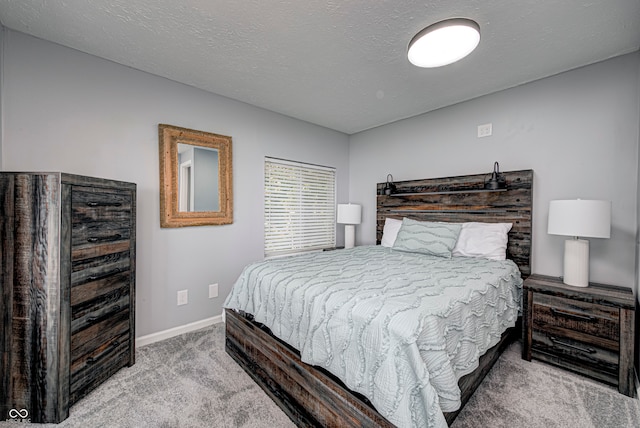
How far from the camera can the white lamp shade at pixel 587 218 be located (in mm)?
2004

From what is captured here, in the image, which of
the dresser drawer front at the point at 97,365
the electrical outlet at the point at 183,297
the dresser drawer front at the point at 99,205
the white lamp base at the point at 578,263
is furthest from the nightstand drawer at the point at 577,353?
the dresser drawer front at the point at 99,205

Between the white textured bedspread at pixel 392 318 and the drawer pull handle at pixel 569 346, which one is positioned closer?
the white textured bedspread at pixel 392 318

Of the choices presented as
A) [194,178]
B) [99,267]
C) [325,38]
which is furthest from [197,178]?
[325,38]

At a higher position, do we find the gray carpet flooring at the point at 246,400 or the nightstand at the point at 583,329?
the nightstand at the point at 583,329

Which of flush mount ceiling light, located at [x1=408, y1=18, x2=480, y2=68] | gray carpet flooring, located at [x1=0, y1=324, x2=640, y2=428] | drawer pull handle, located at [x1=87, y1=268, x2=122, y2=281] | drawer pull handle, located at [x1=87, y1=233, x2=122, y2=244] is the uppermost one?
flush mount ceiling light, located at [x1=408, y1=18, x2=480, y2=68]

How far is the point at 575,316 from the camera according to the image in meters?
2.01

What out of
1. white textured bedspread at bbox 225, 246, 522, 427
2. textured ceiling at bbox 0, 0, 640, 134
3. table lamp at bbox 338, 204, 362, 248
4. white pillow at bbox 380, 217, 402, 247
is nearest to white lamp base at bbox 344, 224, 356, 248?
table lamp at bbox 338, 204, 362, 248

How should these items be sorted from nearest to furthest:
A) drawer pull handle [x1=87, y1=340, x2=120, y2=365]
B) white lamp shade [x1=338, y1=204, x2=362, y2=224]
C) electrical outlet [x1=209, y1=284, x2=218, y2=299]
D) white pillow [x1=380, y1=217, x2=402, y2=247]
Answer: drawer pull handle [x1=87, y1=340, x2=120, y2=365] → electrical outlet [x1=209, y1=284, x2=218, y2=299] → white pillow [x1=380, y1=217, x2=402, y2=247] → white lamp shade [x1=338, y1=204, x2=362, y2=224]

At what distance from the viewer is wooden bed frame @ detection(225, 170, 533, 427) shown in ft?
4.57

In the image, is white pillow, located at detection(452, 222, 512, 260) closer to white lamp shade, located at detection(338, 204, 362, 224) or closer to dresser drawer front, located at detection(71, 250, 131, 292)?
white lamp shade, located at detection(338, 204, 362, 224)

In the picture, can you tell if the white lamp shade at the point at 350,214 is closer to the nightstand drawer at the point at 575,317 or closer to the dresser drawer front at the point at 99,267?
the nightstand drawer at the point at 575,317

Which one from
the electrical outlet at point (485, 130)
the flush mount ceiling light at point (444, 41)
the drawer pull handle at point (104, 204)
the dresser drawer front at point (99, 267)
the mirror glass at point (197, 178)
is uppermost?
the flush mount ceiling light at point (444, 41)

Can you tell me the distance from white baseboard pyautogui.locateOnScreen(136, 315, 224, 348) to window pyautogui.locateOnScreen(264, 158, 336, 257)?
38.7 inches

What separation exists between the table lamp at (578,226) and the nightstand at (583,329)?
125mm
